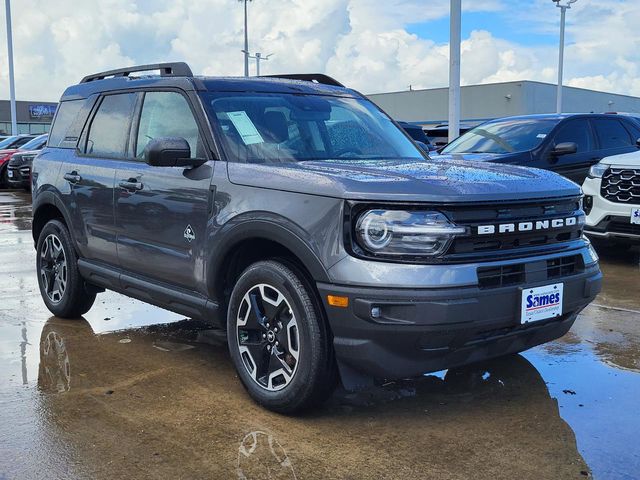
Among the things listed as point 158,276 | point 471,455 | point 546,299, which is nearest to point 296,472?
point 471,455

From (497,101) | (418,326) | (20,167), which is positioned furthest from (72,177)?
(497,101)

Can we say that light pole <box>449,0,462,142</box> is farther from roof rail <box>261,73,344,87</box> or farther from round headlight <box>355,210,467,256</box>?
round headlight <box>355,210,467,256</box>

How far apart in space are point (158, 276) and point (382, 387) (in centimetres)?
158

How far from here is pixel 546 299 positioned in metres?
3.49

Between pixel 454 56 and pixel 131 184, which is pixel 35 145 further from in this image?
pixel 131 184

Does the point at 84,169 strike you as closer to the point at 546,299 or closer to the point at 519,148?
the point at 546,299

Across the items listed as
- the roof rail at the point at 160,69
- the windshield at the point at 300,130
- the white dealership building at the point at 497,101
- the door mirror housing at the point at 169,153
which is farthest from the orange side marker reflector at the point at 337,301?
the white dealership building at the point at 497,101

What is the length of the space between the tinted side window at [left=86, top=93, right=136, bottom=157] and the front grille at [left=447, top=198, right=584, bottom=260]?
266cm

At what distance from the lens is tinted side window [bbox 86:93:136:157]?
16.3 feet

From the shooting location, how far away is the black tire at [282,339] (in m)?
3.44

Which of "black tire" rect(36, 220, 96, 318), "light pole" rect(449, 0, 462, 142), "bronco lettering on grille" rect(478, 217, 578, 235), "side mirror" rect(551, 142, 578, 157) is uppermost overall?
"light pole" rect(449, 0, 462, 142)

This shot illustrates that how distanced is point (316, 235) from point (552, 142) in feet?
22.3

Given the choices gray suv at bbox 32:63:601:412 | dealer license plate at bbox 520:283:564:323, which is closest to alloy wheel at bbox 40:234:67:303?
gray suv at bbox 32:63:601:412

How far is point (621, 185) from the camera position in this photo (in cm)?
785
